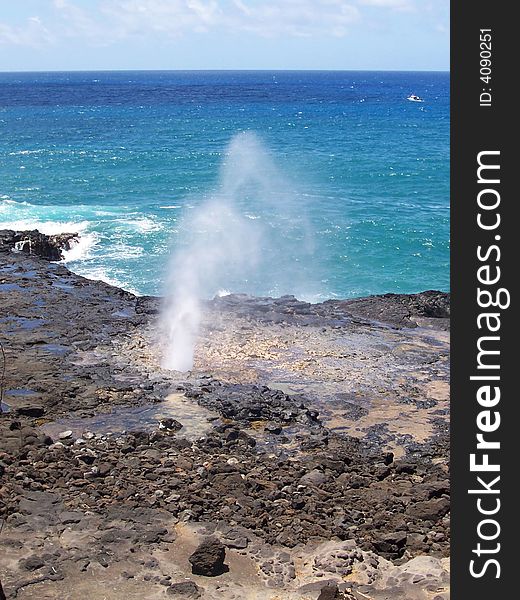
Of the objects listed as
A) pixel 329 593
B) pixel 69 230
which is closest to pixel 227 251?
pixel 69 230

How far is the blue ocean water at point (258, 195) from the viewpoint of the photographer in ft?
118

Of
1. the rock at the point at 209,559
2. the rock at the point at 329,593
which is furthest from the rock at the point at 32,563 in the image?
the rock at the point at 329,593

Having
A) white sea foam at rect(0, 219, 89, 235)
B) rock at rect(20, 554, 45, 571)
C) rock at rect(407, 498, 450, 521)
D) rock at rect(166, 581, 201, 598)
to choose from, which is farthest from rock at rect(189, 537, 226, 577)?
white sea foam at rect(0, 219, 89, 235)

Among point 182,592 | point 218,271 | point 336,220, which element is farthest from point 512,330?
point 336,220

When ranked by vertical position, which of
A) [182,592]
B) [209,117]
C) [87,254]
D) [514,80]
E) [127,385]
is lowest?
[182,592]

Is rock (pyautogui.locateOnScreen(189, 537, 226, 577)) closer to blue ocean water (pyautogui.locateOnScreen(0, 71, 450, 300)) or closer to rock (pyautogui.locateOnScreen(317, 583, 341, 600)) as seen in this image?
rock (pyautogui.locateOnScreen(317, 583, 341, 600))

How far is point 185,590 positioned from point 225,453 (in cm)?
501

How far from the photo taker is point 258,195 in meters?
50.8

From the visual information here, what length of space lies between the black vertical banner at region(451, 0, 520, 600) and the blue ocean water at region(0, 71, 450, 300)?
2652cm

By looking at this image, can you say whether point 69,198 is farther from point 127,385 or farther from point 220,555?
point 220,555

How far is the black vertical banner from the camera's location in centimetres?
651

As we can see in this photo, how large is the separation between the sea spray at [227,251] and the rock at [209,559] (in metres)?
9.19

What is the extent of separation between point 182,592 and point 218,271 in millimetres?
25231

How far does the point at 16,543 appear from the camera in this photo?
12086mm
